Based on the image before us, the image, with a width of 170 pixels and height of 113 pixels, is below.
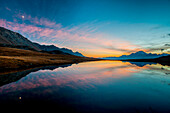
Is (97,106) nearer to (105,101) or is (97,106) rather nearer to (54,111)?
(105,101)

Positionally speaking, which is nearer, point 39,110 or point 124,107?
point 39,110

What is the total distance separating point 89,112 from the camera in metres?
6.85

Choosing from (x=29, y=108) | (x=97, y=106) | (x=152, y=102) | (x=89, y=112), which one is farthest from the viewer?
(x=152, y=102)

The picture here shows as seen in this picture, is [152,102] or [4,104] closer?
[4,104]

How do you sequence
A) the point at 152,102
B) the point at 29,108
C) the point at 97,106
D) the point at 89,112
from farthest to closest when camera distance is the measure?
the point at 152,102, the point at 97,106, the point at 29,108, the point at 89,112

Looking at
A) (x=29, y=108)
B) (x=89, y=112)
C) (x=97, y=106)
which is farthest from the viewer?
(x=97, y=106)

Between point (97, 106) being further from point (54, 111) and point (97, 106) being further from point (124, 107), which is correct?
point (54, 111)

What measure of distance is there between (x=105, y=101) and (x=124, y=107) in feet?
6.50

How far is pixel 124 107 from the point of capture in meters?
7.70

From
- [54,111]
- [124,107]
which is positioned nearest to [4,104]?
[54,111]

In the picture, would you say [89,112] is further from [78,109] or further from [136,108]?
[136,108]

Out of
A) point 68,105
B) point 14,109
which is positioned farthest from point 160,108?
point 14,109

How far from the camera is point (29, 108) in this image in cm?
730

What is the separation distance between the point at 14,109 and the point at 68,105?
5019mm
